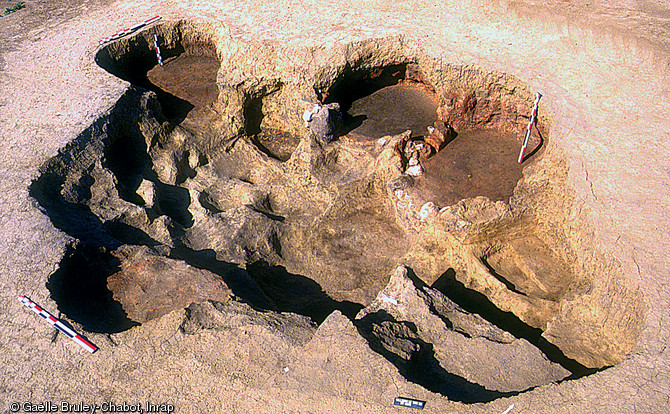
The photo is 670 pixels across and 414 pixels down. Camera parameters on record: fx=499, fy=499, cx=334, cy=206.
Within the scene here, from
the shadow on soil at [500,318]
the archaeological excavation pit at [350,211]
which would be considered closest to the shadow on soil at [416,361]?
the archaeological excavation pit at [350,211]

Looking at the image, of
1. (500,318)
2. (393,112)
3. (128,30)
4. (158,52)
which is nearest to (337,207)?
(393,112)

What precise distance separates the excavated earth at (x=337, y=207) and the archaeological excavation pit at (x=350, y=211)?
3 cm

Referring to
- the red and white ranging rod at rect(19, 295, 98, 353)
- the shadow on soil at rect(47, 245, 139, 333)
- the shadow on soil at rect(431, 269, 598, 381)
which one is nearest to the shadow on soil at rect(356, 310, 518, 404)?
the shadow on soil at rect(431, 269, 598, 381)

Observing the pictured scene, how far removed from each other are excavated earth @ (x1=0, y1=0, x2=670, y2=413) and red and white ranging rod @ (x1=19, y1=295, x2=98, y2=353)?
68mm

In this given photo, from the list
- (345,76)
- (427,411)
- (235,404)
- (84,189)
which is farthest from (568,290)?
(84,189)

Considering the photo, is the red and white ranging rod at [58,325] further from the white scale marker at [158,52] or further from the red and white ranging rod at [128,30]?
the white scale marker at [158,52]

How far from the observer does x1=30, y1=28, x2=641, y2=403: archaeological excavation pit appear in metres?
4.63

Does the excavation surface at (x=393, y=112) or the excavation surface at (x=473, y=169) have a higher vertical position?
the excavation surface at (x=393, y=112)

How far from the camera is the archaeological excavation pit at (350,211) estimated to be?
15.2 feet

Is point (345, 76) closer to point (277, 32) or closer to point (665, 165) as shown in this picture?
point (277, 32)

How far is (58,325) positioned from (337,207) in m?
3.69

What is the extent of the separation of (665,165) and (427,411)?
159 inches

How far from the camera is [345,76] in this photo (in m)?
7.96

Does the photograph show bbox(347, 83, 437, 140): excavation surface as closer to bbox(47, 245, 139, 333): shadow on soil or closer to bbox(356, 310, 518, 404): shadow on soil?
bbox(356, 310, 518, 404): shadow on soil
